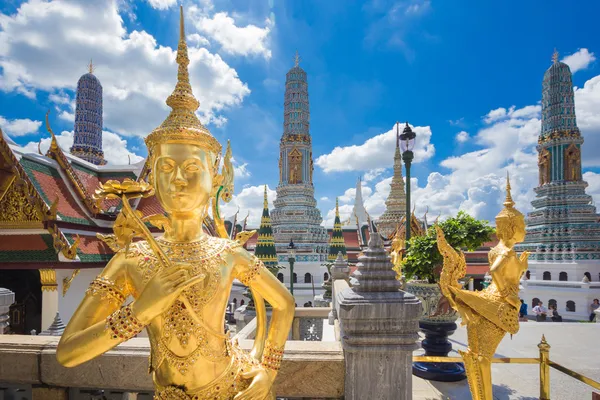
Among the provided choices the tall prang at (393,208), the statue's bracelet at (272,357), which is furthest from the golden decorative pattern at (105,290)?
the tall prang at (393,208)

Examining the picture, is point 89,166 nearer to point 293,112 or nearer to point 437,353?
point 437,353

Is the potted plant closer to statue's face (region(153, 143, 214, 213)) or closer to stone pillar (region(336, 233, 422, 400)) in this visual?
stone pillar (region(336, 233, 422, 400))

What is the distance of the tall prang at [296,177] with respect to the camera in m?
27.5

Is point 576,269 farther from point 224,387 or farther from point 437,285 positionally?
point 224,387

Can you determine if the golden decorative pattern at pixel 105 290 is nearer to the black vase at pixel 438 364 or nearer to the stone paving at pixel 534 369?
the stone paving at pixel 534 369

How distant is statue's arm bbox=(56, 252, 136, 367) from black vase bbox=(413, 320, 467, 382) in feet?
17.1

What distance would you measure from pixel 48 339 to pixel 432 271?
529 cm

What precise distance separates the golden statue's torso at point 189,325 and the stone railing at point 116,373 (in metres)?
0.89

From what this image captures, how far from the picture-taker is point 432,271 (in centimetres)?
592

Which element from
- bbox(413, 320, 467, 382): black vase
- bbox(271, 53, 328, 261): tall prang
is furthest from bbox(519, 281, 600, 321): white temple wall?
bbox(413, 320, 467, 382): black vase

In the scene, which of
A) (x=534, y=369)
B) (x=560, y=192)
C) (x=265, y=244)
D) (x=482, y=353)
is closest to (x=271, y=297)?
(x=482, y=353)

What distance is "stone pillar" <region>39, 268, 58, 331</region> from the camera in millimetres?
9312

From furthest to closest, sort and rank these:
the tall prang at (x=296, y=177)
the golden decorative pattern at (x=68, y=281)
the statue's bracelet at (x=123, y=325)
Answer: the tall prang at (x=296, y=177), the golden decorative pattern at (x=68, y=281), the statue's bracelet at (x=123, y=325)

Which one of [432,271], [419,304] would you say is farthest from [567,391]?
[419,304]
